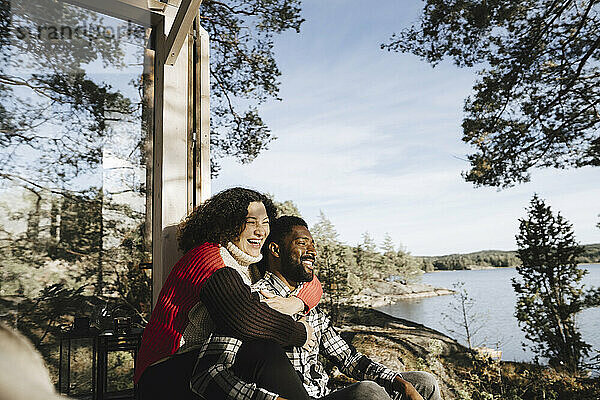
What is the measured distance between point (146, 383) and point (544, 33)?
125 inches

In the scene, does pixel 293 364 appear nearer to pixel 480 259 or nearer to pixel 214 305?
pixel 214 305

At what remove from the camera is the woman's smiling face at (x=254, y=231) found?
237 cm

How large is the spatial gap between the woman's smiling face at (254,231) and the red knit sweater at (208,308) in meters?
0.15

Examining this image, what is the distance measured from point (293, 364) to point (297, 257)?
48 centimetres

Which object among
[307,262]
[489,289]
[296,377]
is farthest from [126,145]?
[489,289]

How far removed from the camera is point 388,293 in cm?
422

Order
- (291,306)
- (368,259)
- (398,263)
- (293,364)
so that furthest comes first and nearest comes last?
(368,259) < (398,263) < (291,306) < (293,364)

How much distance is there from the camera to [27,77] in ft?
10.2

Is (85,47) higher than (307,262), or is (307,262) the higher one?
(85,47)

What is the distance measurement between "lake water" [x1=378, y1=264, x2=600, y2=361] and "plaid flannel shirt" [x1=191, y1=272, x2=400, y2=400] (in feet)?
5.76

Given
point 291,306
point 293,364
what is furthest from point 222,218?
point 293,364

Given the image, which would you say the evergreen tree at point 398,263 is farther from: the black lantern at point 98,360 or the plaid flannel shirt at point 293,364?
the black lantern at point 98,360

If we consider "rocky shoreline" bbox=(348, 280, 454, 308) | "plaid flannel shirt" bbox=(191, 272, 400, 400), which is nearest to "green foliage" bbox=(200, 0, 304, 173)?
"rocky shoreline" bbox=(348, 280, 454, 308)

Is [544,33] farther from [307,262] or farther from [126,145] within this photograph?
[126,145]
